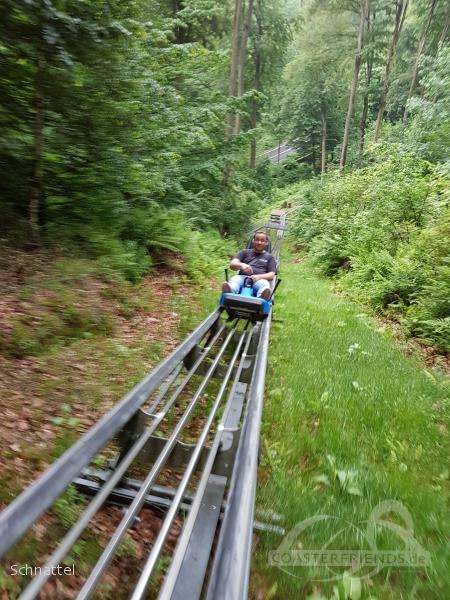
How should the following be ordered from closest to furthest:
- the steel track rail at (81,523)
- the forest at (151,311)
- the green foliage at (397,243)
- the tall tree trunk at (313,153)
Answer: the steel track rail at (81,523)
the forest at (151,311)
the green foliage at (397,243)
the tall tree trunk at (313,153)

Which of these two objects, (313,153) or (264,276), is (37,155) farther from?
(313,153)

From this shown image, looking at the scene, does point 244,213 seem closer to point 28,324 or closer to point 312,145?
point 28,324

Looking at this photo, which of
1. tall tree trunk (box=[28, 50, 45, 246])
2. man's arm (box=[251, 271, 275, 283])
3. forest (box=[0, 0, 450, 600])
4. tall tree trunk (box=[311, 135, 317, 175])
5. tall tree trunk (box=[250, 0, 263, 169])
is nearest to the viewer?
forest (box=[0, 0, 450, 600])

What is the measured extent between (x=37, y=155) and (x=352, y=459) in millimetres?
4699

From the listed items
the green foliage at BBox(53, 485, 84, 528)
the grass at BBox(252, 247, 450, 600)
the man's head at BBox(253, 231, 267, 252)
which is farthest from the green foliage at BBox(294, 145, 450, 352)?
the green foliage at BBox(53, 485, 84, 528)

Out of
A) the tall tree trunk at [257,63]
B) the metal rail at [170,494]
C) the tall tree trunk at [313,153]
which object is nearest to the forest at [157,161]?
the metal rail at [170,494]

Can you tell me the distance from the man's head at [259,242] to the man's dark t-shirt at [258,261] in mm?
75

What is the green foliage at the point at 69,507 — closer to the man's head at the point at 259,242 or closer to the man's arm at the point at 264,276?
the man's arm at the point at 264,276

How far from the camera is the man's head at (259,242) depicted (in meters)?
6.49

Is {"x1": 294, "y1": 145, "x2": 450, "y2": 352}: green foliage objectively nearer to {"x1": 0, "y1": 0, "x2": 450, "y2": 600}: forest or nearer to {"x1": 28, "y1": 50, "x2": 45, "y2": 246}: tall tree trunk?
{"x1": 0, "y1": 0, "x2": 450, "y2": 600}: forest

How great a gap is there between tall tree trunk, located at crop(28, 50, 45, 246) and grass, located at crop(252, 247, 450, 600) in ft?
11.6

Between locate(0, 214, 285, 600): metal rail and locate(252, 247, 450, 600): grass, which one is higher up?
locate(0, 214, 285, 600): metal rail

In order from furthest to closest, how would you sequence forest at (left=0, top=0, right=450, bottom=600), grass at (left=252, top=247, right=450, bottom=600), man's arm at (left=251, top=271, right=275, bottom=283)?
1. man's arm at (left=251, top=271, right=275, bottom=283)
2. forest at (left=0, top=0, right=450, bottom=600)
3. grass at (left=252, top=247, right=450, bottom=600)

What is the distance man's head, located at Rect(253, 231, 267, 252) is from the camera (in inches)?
255
